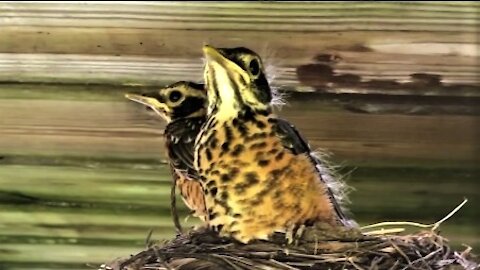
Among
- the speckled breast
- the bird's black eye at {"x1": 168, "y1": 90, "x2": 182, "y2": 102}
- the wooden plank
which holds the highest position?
the wooden plank

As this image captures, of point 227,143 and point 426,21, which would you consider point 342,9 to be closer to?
point 426,21

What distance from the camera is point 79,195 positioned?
1.21m

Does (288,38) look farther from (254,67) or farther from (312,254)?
(312,254)

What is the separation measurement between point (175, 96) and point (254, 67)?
0.45ft

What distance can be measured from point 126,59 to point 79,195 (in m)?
0.23

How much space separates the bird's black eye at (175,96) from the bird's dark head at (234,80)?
9cm

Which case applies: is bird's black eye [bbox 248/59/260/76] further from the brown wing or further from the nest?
the nest

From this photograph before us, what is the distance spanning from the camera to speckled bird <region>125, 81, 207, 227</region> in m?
1.00

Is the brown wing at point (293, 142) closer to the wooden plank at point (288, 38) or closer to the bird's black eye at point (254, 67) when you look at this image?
the bird's black eye at point (254, 67)

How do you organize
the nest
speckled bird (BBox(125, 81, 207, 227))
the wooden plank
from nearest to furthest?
the nest → speckled bird (BBox(125, 81, 207, 227)) → the wooden plank

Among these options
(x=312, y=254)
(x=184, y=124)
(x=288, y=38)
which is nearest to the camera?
(x=312, y=254)

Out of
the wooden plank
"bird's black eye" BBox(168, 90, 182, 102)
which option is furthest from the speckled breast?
the wooden plank

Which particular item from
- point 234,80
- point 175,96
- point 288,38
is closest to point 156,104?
point 175,96

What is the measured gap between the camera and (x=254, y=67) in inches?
36.3
